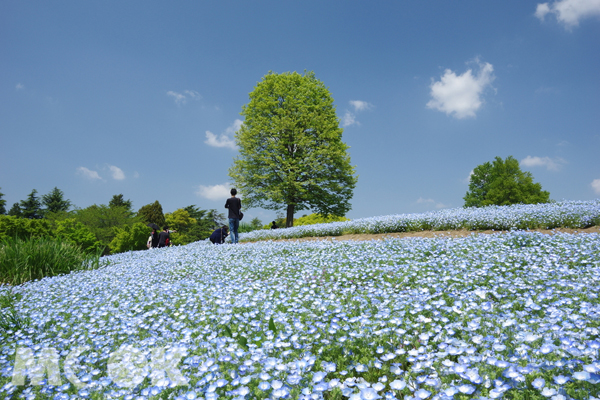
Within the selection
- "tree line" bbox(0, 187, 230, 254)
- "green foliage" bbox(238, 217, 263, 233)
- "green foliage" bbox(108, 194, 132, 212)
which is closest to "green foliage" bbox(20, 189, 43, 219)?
"tree line" bbox(0, 187, 230, 254)

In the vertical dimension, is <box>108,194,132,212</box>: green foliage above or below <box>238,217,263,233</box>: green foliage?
above

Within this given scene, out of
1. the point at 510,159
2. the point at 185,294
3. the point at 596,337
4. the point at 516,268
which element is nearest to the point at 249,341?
the point at 185,294

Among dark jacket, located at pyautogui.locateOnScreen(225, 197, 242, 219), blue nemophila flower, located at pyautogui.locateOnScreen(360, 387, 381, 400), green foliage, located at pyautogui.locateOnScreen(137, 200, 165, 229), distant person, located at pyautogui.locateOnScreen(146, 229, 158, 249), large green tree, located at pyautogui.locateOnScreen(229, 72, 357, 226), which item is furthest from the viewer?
green foliage, located at pyautogui.locateOnScreen(137, 200, 165, 229)

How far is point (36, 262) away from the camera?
364 inches

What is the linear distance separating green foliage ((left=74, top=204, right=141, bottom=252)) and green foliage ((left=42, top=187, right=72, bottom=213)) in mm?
24156

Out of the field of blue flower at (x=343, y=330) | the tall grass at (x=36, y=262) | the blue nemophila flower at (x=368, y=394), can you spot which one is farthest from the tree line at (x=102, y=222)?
the blue nemophila flower at (x=368, y=394)

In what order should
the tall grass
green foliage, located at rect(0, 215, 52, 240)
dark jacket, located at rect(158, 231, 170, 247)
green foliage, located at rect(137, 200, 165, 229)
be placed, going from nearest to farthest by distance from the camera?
1. the tall grass
2. green foliage, located at rect(0, 215, 52, 240)
3. dark jacket, located at rect(158, 231, 170, 247)
4. green foliage, located at rect(137, 200, 165, 229)

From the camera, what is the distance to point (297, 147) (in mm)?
23766

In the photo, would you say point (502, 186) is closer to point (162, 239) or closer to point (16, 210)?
point (162, 239)

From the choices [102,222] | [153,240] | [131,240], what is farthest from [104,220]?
[153,240]

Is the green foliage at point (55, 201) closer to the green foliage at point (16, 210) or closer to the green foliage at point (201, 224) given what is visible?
the green foliage at point (16, 210)

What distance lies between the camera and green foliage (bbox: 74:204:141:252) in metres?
23.2

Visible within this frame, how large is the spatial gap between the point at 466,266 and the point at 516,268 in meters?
0.83

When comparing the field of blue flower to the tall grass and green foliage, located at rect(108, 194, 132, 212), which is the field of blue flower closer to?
the tall grass
